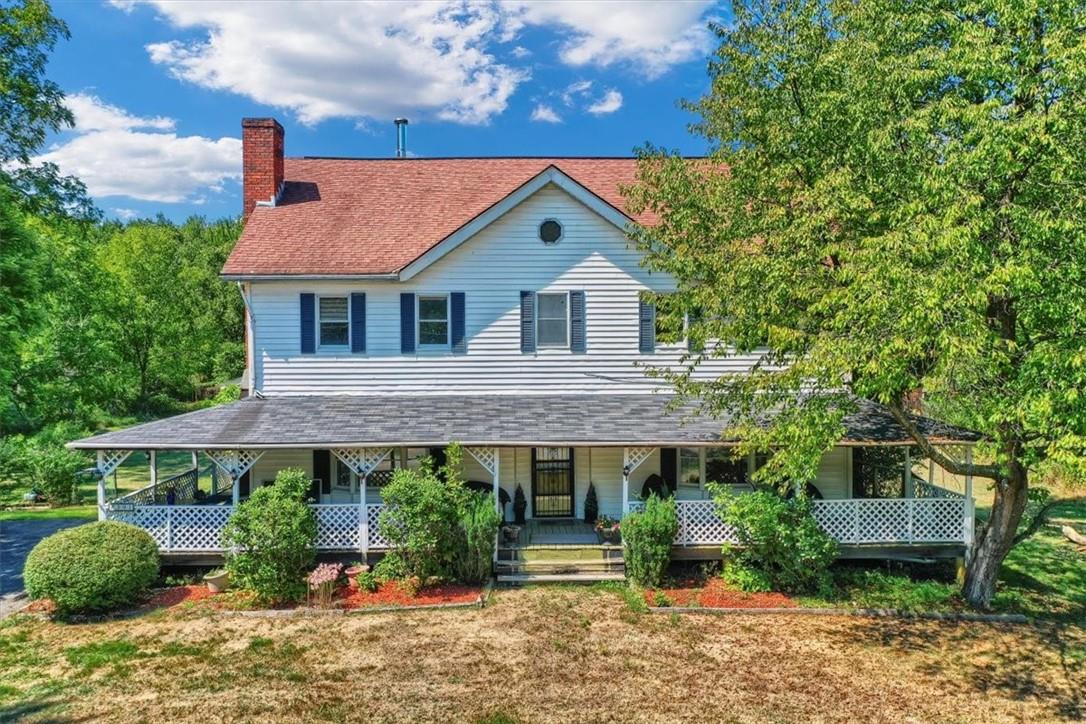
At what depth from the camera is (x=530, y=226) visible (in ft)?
53.6

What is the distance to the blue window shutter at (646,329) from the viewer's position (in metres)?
16.6

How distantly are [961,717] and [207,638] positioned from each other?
1182 centimetres

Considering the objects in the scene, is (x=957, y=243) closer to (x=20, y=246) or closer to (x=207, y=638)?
(x=207, y=638)

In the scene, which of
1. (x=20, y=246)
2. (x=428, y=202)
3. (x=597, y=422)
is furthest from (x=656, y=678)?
(x=20, y=246)

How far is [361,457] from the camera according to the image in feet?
44.9

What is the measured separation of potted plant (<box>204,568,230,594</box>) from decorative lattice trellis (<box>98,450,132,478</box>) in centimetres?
306

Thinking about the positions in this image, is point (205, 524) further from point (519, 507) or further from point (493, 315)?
point (493, 315)

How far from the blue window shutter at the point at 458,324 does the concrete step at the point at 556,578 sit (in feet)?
19.1

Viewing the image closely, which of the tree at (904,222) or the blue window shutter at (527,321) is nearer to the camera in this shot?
the tree at (904,222)

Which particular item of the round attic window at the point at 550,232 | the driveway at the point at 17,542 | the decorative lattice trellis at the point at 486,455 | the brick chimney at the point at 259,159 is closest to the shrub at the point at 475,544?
the decorative lattice trellis at the point at 486,455

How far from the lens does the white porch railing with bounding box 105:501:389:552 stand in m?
13.6

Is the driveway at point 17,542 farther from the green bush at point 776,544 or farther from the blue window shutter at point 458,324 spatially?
the green bush at point 776,544

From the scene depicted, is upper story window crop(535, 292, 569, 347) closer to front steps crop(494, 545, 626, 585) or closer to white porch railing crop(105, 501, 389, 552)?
front steps crop(494, 545, 626, 585)

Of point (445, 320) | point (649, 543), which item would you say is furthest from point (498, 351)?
point (649, 543)
